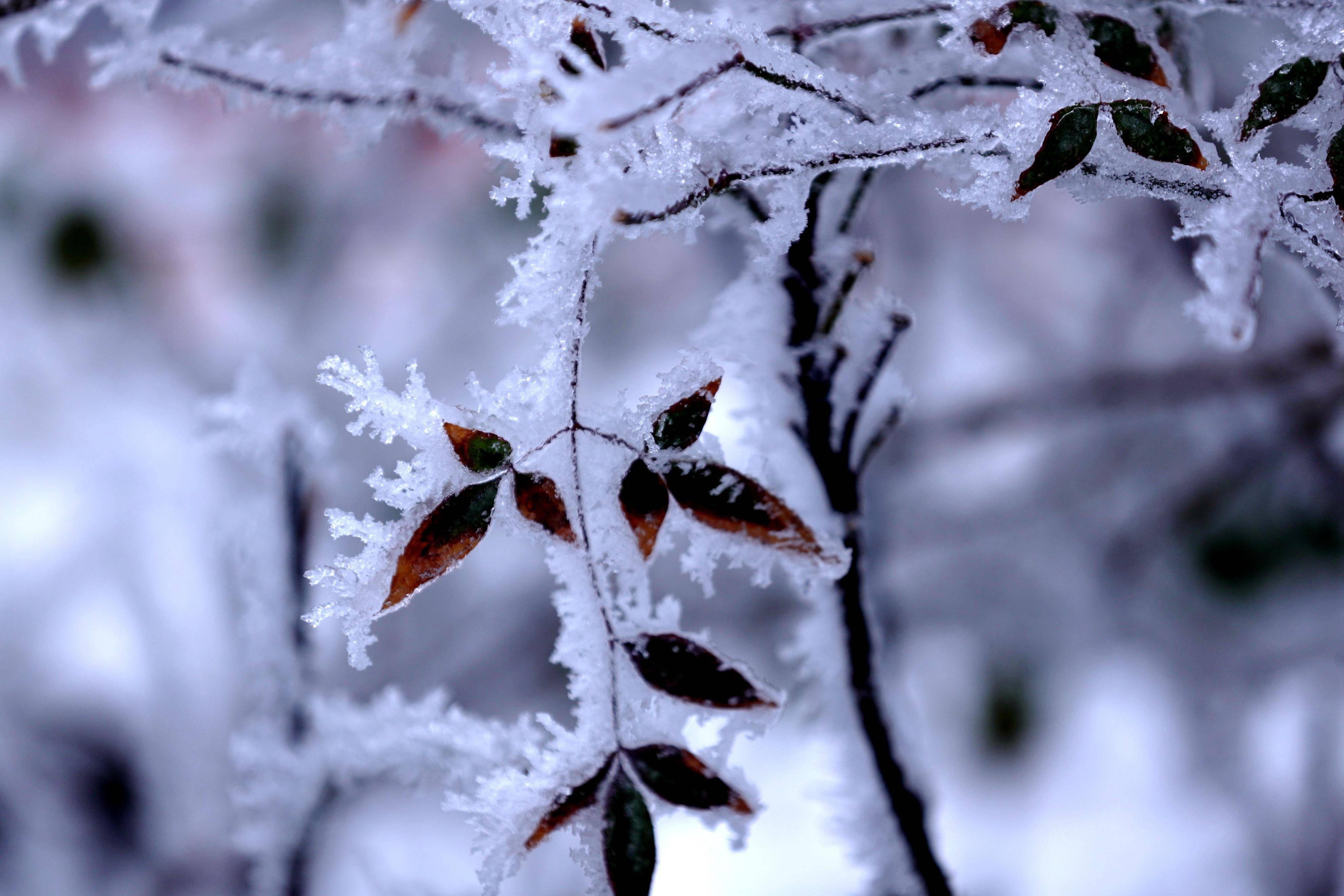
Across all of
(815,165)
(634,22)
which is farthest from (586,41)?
(815,165)

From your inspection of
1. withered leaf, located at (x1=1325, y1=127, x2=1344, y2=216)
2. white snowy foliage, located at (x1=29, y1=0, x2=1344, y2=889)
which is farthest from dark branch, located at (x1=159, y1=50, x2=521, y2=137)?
withered leaf, located at (x1=1325, y1=127, x2=1344, y2=216)

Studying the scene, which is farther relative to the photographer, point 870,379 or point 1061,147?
point 870,379

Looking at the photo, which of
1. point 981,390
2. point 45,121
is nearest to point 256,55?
point 981,390

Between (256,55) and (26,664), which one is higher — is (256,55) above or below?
above

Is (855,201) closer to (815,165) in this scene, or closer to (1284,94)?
(815,165)

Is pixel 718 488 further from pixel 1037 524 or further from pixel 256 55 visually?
pixel 1037 524

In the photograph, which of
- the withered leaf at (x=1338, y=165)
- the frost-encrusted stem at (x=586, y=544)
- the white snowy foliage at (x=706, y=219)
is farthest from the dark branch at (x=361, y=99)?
the withered leaf at (x=1338, y=165)
